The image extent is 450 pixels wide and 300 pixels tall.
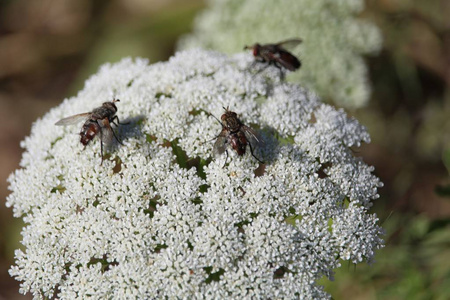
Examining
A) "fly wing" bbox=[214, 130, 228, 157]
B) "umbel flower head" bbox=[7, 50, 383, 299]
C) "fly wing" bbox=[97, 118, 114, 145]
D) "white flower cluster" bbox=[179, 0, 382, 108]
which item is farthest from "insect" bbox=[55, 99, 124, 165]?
"white flower cluster" bbox=[179, 0, 382, 108]

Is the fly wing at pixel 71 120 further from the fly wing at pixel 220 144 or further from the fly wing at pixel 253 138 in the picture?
the fly wing at pixel 253 138

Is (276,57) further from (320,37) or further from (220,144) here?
(320,37)

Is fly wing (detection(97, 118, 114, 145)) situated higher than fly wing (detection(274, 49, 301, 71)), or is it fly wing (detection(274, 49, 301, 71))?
fly wing (detection(274, 49, 301, 71))

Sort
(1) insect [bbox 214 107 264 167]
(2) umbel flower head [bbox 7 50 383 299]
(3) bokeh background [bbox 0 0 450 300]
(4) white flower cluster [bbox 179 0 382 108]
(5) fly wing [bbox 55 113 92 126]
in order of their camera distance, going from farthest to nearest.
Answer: (4) white flower cluster [bbox 179 0 382 108]
(3) bokeh background [bbox 0 0 450 300]
(5) fly wing [bbox 55 113 92 126]
(1) insect [bbox 214 107 264 167]
(2) umbel flower head [bbox 7 50 383 299]

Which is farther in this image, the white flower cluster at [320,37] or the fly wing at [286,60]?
the white flower cluster at [320,37]

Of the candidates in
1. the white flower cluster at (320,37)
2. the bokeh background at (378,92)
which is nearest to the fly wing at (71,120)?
the bokeh background at (378,92)

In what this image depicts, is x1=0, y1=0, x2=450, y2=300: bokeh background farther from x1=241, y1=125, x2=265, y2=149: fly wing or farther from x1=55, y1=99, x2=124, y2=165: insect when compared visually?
x1=55, y1=99, x2=124, y2=165: insect

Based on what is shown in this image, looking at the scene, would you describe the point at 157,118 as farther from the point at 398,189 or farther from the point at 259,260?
the point at 398,189

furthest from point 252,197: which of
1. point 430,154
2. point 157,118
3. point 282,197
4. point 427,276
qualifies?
point 430,154
